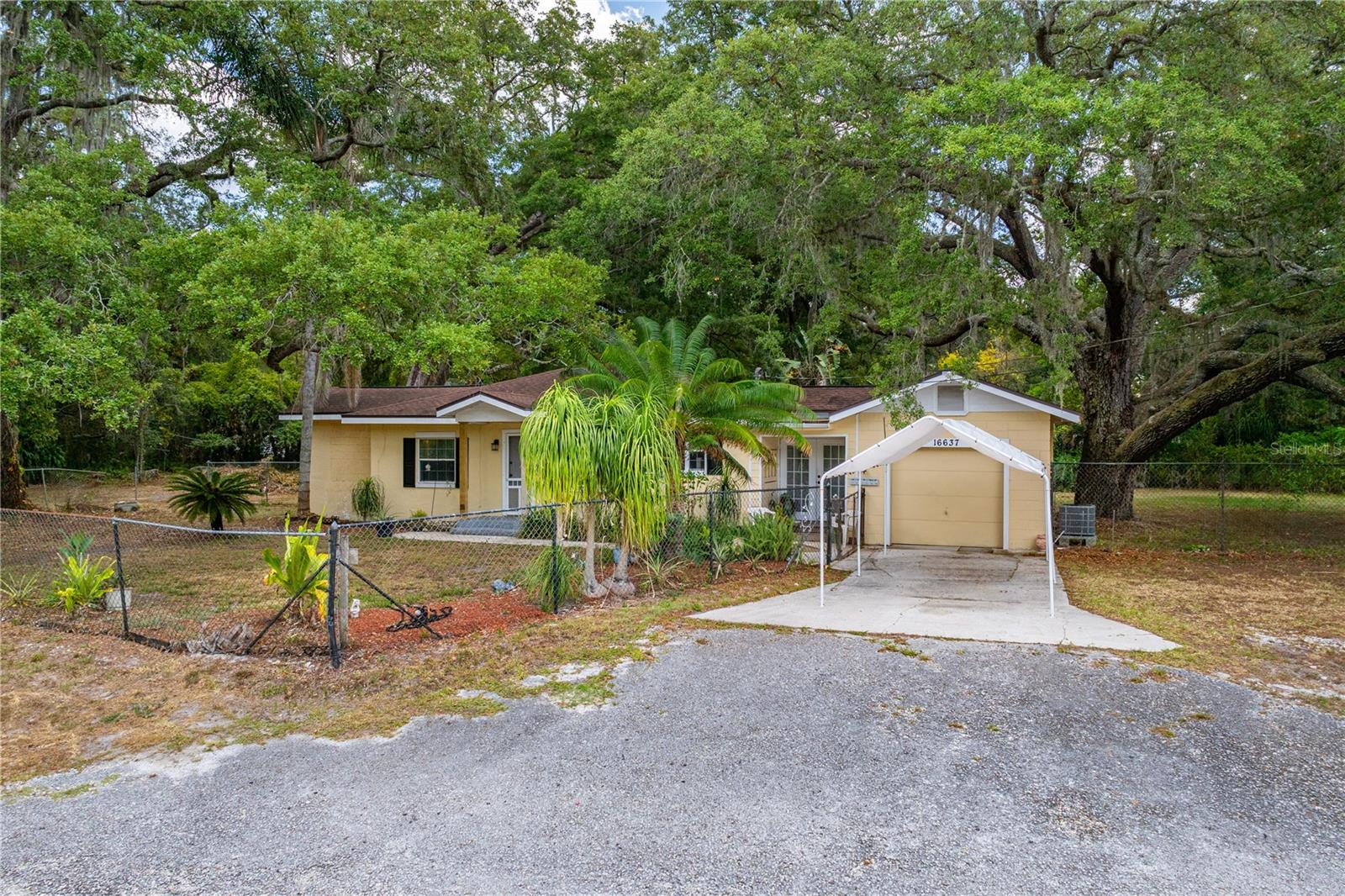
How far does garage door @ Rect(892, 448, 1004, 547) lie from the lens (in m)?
13.6

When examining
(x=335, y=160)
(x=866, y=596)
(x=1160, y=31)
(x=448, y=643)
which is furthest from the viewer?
(x=335, y=160)

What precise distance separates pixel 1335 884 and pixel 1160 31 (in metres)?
12.9

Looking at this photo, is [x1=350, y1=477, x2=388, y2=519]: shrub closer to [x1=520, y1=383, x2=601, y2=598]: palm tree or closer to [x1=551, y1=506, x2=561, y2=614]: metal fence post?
[x1=520, y1=383, x2=601, y2=598]: palm tree

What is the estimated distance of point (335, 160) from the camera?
15883 mm

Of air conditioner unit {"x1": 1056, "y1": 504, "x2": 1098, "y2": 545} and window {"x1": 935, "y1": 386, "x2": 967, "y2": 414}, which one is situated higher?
window {"x1": 935, "y1": 386, "x2": 967, "y2": 414}

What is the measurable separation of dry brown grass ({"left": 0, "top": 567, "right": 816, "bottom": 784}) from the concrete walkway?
1751 millimetres

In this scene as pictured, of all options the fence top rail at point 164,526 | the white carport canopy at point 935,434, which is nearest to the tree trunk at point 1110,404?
the white carport canopy at point 935,434

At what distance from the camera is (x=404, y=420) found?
1580 centimetres

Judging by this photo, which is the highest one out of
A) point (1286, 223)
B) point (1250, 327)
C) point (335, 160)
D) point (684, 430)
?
point (335, 160)

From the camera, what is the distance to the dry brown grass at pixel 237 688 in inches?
189

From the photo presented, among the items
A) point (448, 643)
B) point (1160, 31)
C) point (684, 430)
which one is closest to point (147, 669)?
point (448, 643)

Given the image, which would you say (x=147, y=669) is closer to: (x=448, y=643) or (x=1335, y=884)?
(x=448, y=643)

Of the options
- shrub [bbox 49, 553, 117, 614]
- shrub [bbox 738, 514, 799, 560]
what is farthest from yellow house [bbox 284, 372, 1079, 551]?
shrub [bbox 49, 553, 117, 614]

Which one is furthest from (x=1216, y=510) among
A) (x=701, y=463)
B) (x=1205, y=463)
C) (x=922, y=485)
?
(x=701, y=463)
